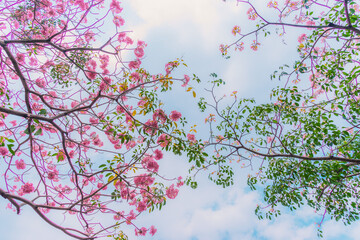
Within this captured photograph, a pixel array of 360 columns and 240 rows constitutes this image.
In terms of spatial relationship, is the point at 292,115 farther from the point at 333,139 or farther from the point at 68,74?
the point at 68,74

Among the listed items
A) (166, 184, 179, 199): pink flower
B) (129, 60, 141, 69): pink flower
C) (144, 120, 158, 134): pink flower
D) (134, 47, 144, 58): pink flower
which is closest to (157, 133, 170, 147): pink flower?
(144, 120, 158, 134): pink flower

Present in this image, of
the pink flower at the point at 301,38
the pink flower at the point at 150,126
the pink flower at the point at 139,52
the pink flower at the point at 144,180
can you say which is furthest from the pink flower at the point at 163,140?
the pink flower at the point at 301,38

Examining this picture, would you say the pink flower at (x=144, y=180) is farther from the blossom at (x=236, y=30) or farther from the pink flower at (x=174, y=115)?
the blossom at (x=236, y=30)

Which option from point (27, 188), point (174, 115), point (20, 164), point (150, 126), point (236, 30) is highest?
point (236, 30)

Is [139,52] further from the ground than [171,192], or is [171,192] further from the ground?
[139,52]

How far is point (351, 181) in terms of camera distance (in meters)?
4.60

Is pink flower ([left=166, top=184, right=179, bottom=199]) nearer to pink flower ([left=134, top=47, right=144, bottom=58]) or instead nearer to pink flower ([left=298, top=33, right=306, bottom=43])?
pink flower ([left=134, top=47, right=144, bottom=58])

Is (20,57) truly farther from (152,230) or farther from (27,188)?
(152,230)

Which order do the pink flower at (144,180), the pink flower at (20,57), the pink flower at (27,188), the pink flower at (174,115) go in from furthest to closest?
the pink flower at (20,57) → the pink flower at (27,188) → the pink flower at (174,115) → the pink flower at (144,180)

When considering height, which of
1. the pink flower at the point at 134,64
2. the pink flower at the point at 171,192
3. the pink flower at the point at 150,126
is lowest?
the pink flower at the point at 171,192

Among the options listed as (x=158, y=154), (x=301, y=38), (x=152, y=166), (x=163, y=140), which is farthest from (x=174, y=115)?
(x=301, y=38)

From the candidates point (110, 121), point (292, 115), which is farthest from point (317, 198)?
point (110, 121)

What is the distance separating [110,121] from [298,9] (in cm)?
429

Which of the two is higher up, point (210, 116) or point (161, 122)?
point (210, 116)
